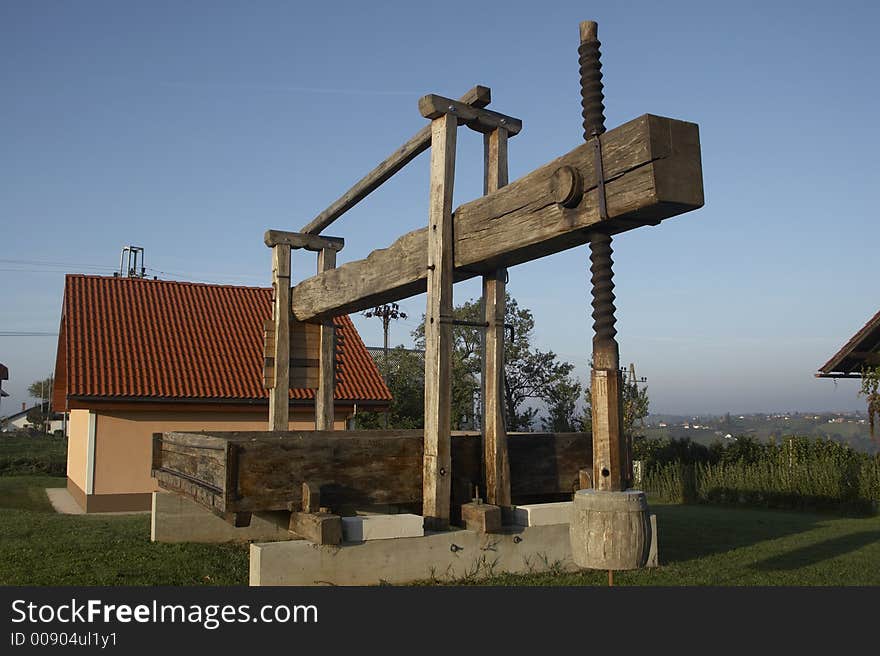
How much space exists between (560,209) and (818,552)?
602 cm

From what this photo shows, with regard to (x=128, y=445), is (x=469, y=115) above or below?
above

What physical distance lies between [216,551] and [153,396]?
313 inches

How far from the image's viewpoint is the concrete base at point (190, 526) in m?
8.77

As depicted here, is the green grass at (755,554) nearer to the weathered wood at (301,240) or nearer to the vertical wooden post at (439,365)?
the vertical wooden post at (439,365)

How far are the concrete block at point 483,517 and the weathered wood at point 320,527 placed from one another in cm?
97

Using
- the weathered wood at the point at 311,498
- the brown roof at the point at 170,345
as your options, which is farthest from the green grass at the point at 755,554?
the brown roof at the point at 170,345

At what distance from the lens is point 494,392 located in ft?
18.4

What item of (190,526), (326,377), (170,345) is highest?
(170,345)

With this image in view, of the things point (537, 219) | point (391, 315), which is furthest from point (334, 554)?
point (391, 315)

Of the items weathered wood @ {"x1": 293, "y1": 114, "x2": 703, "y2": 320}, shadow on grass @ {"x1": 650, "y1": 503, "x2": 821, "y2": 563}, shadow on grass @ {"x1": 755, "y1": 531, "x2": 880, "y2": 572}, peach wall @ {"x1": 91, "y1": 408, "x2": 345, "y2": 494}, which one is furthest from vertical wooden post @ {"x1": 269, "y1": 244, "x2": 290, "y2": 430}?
peach wall @ {"x1": 91, "y1": 408, "x2": 345, "y2": 494}

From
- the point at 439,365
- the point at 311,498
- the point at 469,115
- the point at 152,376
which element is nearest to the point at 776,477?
the point at 439,365

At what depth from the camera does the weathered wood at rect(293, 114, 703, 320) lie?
3975 mm

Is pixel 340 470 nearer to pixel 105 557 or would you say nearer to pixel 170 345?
pixel 105 557

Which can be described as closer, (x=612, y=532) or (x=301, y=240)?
(x=612, y=532)
